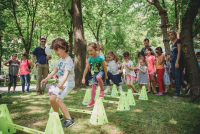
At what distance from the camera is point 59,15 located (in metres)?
16.5

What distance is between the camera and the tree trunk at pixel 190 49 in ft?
15.9

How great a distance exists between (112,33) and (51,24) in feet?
36.2

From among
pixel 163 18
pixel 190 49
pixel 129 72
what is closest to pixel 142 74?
pixel 129 72

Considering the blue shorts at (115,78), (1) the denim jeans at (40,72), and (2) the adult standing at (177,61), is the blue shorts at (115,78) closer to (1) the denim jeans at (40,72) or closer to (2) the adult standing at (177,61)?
(2) the adult standing at (177,61)

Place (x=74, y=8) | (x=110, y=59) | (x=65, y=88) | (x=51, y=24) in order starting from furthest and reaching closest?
1. (x=51, y=24)
2. (x=74, y=8)
3. (x=110, y=59)
4. (x=65, y=88)

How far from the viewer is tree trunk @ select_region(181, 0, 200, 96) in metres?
4.86

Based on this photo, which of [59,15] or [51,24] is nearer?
[59,15]

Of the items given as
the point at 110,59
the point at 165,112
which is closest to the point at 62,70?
the point at 165,112

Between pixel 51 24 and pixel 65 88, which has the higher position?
pixel 51 24

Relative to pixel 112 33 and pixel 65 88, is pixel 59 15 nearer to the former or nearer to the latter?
pixel 112 33

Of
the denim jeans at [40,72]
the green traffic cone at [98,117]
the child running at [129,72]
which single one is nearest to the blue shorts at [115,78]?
the child running at [129,72]

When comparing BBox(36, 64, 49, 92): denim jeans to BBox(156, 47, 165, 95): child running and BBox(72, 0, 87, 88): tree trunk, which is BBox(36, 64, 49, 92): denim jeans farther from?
BBox(156, 47, 165, 95): child running

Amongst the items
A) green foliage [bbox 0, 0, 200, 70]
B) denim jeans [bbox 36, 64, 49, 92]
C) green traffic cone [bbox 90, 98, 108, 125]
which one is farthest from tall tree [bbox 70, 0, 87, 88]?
green traffic cone [bbox 90, 98, 108, 125]

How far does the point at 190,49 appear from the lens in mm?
5027
